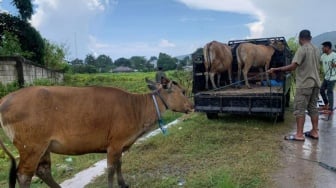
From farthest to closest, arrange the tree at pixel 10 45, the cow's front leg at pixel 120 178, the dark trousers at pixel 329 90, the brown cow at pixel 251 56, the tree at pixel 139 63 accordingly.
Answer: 1. the tree at pixel 139 63
2. the tree at pixel 10 45
3. the dark trousers at pixel 329 90
4. the brown cow at pixel 251 56
5. the cow's front leg at pixel 120 178

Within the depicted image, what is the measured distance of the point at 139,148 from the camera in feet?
23.0

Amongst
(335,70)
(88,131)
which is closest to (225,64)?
(335,70)

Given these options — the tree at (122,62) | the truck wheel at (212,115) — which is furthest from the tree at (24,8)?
the tree at (122,62)

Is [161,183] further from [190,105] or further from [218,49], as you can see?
[218,49]

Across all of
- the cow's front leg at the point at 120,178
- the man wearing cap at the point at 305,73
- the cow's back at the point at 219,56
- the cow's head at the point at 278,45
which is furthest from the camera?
the cow's head at the point at 278,45

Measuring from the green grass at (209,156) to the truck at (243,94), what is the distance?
1.38 feet

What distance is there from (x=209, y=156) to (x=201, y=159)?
0.67 feet

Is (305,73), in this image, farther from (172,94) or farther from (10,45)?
(10,45)

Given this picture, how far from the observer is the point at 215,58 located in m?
8.92

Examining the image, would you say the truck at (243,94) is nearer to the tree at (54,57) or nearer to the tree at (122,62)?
the tree at (54,57)

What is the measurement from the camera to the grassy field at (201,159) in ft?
16.2

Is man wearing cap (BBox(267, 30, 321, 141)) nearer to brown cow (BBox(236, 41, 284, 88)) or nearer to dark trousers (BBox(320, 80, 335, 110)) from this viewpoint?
brown cow (BBox(236, 41, 284, 88))

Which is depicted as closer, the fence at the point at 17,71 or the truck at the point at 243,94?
the truck at the point at 243,94

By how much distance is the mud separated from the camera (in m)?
4.75
